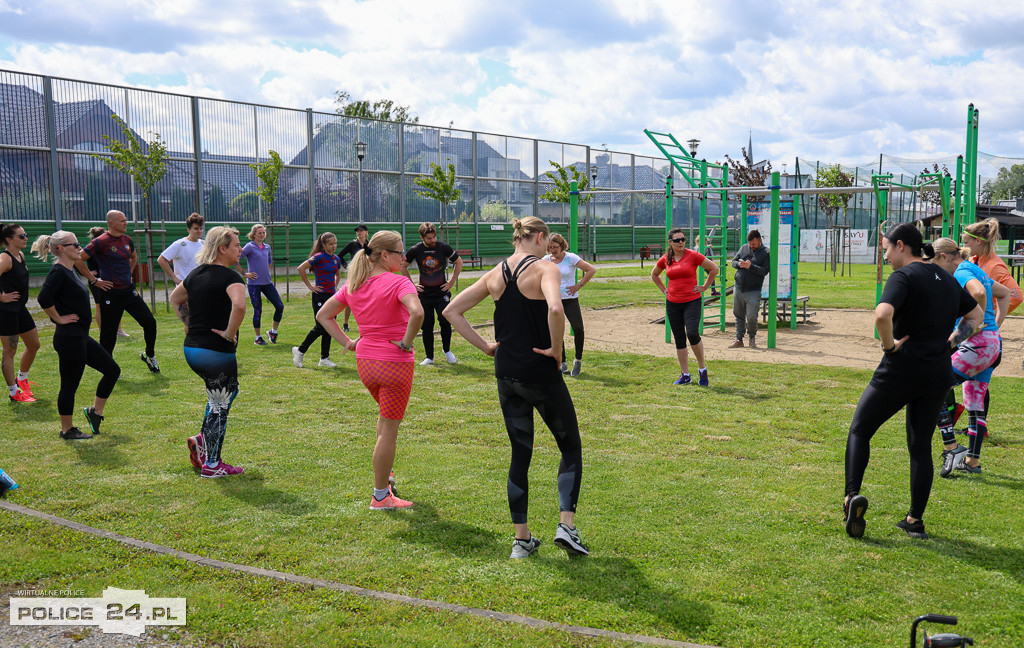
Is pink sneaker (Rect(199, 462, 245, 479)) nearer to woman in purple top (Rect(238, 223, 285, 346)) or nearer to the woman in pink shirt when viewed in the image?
the woman in pink shirt

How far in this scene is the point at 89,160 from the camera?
25.5 metres

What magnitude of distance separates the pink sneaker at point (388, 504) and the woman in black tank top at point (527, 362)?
3.71ft

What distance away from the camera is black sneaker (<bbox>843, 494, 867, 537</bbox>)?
4.64 m

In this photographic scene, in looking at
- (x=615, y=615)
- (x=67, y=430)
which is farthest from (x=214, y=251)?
(x=615, y=615)

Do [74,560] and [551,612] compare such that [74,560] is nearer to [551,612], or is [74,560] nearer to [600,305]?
[551,612]

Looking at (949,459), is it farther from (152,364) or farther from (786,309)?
(786,309)

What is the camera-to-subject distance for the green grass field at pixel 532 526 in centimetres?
377

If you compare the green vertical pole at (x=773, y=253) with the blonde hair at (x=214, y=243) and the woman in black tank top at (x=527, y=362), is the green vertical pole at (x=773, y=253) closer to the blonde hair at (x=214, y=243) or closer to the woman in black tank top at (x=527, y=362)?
the woman in black tank top at (x=527, y=362)

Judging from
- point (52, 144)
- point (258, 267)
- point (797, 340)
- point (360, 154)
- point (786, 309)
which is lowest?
point (797, 340)

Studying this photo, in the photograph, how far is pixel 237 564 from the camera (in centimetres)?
439

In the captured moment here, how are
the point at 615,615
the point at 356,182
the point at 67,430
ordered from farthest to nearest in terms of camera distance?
the point at 356,182 → the point at 67,430 → the point at 615,615

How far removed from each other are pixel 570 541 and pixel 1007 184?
56.7 metres

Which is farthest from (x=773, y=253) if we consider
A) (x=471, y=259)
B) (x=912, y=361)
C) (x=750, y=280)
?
(x=471, y=259)

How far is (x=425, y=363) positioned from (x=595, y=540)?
6.61 metres
